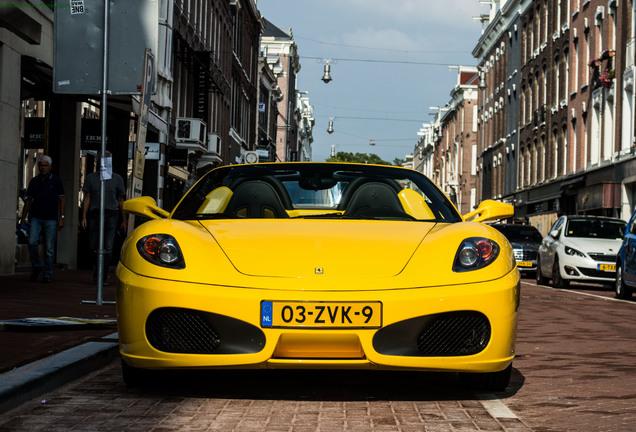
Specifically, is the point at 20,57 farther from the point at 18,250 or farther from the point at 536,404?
the point at 536,404

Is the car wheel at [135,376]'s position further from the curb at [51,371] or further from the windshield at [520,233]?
the windshield at [520,233]

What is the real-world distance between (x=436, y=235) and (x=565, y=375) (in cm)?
175

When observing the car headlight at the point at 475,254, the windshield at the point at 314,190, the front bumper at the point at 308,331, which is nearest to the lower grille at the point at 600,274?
the windshield at the point at 314,190

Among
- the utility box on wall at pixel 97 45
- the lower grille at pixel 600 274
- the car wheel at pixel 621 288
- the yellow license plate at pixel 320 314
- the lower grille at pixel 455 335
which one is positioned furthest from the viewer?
the lower grille at pixel 600 274

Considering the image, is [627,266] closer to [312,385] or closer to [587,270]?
[587,270]

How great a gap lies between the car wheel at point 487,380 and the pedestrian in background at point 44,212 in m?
9.98

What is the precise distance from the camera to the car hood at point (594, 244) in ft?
70.1

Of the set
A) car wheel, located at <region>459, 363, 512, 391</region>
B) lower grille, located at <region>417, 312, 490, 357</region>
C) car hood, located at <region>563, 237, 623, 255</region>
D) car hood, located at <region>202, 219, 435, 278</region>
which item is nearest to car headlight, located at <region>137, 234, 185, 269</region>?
car hood, located at <region>202, 219, 435, 278</region>

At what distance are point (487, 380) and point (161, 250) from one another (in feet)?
6.24

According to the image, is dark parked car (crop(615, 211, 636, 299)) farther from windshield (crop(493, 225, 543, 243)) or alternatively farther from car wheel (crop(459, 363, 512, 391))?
car wheel (crop(459, 363, 512, 391))

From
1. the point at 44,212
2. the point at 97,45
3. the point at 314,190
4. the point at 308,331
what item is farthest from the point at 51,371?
the point at 44,212

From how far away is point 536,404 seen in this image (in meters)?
5.47

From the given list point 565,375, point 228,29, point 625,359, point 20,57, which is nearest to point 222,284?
point 565,375

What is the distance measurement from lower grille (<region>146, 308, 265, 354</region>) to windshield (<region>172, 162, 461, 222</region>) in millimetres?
1013
